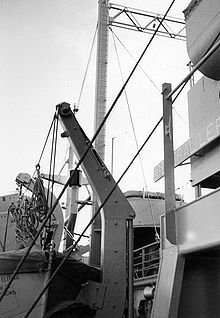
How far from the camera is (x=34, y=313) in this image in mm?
3193

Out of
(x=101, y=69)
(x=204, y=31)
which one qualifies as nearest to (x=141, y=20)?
(x=101, y=69)

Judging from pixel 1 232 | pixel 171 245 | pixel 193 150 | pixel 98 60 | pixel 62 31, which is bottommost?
pixel 171 245

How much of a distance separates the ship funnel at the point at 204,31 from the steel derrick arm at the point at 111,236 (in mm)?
1427

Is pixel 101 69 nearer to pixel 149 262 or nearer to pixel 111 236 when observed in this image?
pixel 149 262

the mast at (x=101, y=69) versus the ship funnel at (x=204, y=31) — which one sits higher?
the mast at (x=101, y=69)

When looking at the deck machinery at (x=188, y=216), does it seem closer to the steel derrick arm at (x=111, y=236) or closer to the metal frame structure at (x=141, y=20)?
the steel derrick arm at (x=111, y=236)

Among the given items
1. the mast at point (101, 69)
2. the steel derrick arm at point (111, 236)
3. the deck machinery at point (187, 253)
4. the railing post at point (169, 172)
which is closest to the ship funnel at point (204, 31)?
the deck machinery at point (187, 253)

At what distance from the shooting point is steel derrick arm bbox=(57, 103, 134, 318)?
11.1 ft

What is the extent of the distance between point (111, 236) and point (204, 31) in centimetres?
210

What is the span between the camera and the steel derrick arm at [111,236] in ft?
11.1

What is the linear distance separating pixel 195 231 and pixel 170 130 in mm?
756

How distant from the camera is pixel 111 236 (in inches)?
140

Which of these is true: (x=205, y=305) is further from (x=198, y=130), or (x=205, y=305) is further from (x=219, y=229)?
(x=198, y=130)

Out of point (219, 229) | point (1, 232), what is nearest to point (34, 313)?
point (219, 229)
